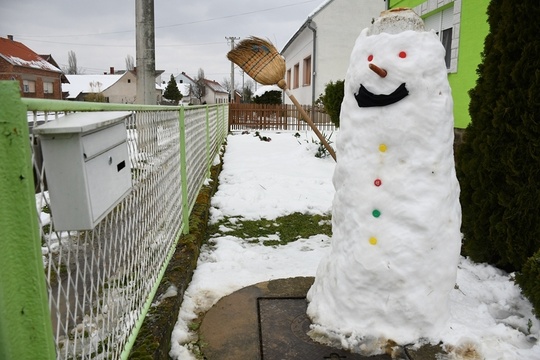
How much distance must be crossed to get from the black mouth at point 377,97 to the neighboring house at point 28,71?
37045 millimetres

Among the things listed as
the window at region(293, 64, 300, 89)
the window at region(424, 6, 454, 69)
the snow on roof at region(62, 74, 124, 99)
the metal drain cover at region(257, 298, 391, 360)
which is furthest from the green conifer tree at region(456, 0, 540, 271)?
the snow on roof at region(62, 74, 124, 99)

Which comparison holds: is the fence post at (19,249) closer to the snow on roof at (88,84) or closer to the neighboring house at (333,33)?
the neighboring house at (333,33)

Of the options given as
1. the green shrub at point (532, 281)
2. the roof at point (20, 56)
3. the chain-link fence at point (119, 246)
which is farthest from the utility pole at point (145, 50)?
the roof at point (20, 56)

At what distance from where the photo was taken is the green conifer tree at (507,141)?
311cm

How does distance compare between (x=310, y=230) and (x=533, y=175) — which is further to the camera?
(x=310, y=230)

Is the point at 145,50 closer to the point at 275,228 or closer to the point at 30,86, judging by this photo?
the point at 275,228

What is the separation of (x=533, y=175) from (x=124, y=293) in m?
2.95

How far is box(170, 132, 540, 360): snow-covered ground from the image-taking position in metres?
2.54

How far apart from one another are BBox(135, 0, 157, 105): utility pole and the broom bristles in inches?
173

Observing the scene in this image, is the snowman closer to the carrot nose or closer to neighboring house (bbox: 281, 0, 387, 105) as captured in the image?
the carrot nose

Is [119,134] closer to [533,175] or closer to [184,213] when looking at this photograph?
[184,213]

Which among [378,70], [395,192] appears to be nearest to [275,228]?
[395,192]

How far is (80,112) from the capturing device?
1439 millimetres

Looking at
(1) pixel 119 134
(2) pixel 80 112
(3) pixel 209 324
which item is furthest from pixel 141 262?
(2) pixel 80 112
